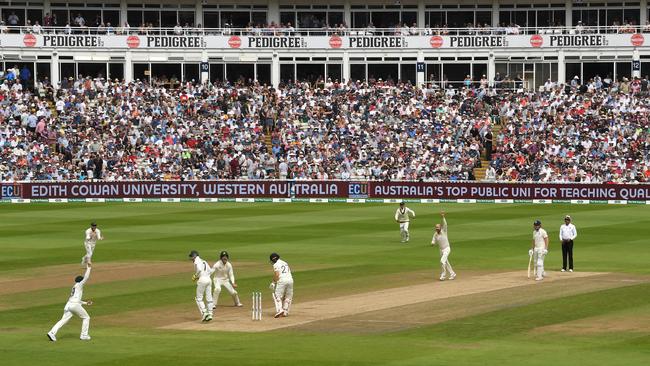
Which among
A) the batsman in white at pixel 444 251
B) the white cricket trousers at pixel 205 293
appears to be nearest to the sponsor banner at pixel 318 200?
the batsman in white at pixel 444 251

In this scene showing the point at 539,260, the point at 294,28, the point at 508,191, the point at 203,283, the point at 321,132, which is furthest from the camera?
the point at 294,28

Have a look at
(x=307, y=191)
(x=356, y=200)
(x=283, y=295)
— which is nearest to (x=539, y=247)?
(x=283, y=295)

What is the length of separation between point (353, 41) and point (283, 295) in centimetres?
5749

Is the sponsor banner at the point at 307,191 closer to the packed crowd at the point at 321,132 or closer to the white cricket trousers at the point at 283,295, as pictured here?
the packed crowd at the point at 321,132

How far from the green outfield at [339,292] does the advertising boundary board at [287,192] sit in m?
7.06

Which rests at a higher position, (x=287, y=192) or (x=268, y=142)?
(x=268, y=142)

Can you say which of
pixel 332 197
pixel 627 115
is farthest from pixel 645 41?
pixel 332 197

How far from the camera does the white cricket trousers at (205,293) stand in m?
31.1

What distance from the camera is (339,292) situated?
36500 mm

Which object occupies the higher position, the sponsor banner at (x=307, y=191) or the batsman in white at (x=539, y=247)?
the sponsor banner at (x=307, y=191)

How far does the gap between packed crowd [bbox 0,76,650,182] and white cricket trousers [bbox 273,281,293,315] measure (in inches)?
1629

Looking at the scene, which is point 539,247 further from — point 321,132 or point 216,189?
point 321,132

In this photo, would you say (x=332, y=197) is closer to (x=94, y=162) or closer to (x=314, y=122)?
(x=314, y=122)

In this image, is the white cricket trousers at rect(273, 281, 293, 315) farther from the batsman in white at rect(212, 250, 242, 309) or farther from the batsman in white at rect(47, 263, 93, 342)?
the batsman in white at rect(47, 263, 93, 342)
